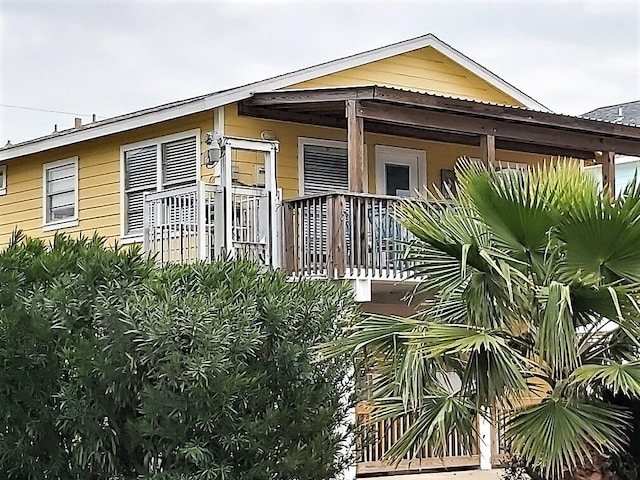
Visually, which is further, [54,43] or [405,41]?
[54,43]

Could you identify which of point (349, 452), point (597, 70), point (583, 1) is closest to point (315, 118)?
point (583, 1)

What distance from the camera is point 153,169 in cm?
1602

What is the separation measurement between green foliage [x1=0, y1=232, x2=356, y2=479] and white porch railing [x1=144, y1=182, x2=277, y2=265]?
4068mm

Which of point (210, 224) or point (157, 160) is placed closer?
point (210, 224)

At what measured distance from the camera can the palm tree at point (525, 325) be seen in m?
7.72

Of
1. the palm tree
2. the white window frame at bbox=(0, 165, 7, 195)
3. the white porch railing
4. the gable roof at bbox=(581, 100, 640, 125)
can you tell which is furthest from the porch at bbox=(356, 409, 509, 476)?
the gable roof at bbox=(581, 100, 640, 125)

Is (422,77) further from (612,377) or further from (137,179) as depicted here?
(612,377)

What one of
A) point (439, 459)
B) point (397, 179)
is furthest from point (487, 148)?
point (439, 459)

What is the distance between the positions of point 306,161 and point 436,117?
90.4 inches

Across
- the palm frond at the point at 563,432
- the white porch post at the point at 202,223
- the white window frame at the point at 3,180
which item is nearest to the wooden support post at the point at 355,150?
the white porch post at the point at 202,223

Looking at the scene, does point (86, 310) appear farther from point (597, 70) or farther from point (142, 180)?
point (597, 70)

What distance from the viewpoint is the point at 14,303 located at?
8.71 metres

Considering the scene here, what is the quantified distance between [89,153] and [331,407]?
950 centimetres

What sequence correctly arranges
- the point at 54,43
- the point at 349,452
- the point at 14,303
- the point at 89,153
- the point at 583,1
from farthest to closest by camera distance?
the point at 54,43 < the point at 583,1 < the point at 89,153 < the point at 349,452 < the point at 14,303
